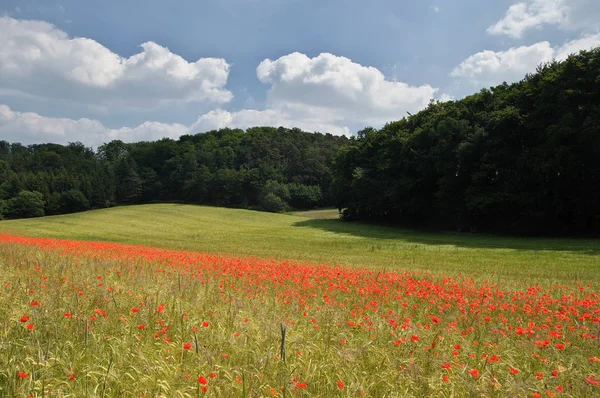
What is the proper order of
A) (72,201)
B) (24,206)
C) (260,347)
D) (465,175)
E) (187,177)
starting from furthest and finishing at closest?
(187,177)
(72,201)
(24,206)
(465,175)
(260,347)

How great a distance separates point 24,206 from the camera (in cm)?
7862

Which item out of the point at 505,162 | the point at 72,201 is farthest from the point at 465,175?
the point at 72,201

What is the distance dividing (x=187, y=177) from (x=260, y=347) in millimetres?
100082

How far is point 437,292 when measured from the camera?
8.34m

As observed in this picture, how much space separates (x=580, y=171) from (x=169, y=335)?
41.7 m

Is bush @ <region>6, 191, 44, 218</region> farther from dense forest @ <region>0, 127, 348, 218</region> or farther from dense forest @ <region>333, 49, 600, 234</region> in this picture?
dense forest @ <region>333, 49, 600, 234</region>

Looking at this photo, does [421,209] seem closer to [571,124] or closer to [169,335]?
[571,124]

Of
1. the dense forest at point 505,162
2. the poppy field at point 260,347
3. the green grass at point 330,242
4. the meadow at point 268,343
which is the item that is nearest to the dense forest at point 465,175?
the dense forest at point 505,162

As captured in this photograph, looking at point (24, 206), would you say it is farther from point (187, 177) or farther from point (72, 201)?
point (187, 177)

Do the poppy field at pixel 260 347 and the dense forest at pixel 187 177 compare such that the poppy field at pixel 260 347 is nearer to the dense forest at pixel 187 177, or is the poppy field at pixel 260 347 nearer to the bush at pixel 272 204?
the bush at pixel 272 204

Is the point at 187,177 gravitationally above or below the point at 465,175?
above

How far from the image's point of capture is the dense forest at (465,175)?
34.0 metres

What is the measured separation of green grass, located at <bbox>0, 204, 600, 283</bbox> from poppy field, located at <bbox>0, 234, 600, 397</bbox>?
8309 mm

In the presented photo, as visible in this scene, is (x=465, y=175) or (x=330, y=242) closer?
(x=330, y=242)
